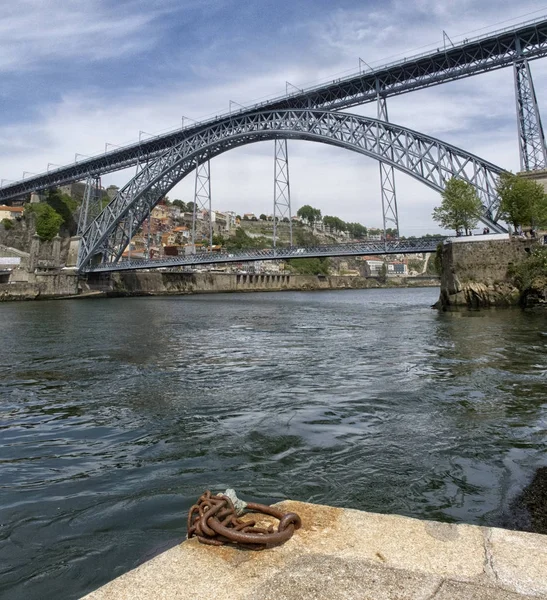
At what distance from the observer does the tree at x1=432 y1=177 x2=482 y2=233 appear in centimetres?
3040

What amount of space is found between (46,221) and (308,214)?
11159 cm

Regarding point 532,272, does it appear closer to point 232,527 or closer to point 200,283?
point 232,527

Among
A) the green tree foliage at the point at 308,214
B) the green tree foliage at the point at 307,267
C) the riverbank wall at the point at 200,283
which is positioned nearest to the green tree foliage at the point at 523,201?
the riverbank wall at the point at 200,283

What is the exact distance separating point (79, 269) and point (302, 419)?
4949 centimetres

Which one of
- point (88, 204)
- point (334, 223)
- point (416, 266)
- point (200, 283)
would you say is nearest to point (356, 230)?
point (334, 223)

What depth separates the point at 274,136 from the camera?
4150 centimetres

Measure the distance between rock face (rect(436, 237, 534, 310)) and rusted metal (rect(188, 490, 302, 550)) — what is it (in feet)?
78.9

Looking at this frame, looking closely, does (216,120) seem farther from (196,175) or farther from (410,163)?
(410,163)

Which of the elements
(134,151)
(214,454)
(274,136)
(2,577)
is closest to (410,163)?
(274,136)

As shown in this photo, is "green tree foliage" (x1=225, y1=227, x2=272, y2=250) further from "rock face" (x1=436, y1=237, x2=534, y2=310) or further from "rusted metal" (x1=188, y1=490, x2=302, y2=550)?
"rusted metal" (x1=188, y1=490, x2=302, y2=550)

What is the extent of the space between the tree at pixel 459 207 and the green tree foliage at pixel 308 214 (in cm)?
13007

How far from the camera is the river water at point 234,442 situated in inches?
128

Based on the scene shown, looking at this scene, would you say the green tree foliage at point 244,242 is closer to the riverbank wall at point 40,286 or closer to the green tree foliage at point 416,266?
the riverbank wall at point 40,286

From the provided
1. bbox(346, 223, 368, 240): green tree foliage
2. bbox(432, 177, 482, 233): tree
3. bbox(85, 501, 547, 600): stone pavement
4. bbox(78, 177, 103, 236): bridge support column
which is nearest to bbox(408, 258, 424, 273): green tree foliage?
bbox(346, 223, 368, 240): green tree foliage
